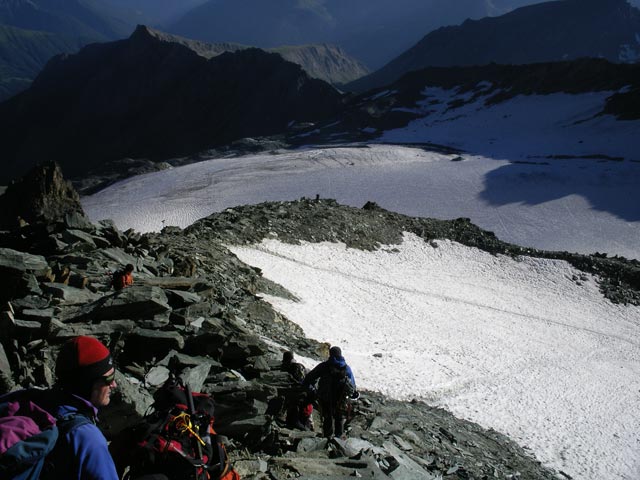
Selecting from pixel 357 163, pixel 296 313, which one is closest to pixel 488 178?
pixel 357 163

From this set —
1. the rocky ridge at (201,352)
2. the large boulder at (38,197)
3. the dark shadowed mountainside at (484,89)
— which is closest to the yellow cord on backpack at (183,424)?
the rocky ridge at (201,352)

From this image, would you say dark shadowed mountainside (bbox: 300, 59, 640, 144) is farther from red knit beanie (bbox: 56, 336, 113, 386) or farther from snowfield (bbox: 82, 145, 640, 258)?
red knit beanie (bbox: 56, 336, 113, 386)

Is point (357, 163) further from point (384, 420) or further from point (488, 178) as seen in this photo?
point (384, 420)

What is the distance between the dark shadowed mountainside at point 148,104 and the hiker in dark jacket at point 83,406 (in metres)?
127

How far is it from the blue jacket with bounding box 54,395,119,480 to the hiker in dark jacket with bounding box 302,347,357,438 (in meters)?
5.88

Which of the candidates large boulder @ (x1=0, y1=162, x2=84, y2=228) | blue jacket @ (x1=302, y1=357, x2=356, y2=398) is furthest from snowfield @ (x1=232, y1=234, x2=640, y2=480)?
large boulder @ (x1=0, y1=162, x2=84, y2=228)

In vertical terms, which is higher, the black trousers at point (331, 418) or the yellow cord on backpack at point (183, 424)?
the yellow cord on backpack at point (183, 424)

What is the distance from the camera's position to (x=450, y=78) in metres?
114

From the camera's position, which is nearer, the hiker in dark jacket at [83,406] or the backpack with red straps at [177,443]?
the hiker in dark jacket at [83,406]

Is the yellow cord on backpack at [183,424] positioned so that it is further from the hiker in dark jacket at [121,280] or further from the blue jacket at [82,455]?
the hiker in dark jacket at [121,280]

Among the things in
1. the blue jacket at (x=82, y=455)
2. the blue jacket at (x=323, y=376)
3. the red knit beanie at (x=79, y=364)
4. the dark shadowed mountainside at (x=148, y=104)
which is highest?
the dark shadowed mountainside at (x=148, y=104)

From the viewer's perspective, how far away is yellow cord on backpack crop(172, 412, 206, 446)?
4.54 metres

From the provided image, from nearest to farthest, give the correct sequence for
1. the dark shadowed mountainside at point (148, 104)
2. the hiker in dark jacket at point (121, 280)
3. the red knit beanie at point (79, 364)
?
the red knit beanie at point (79, 364)
the hiker in dark jacket at point (121, 280)
the dark shadowed mountainside at point (148, 104)

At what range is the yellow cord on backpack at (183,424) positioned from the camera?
14.9ft
